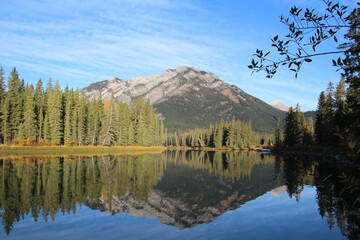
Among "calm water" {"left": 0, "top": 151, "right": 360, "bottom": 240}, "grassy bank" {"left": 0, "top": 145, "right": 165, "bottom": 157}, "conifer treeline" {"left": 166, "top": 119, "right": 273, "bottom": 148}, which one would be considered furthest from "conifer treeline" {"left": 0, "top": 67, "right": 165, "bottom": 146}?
"conifer treeline" {"left": 166, "top": 119, "right": 273, "bottom": 148}

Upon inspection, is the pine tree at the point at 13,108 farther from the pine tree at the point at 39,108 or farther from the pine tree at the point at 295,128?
the pine tree at the point at 295,128

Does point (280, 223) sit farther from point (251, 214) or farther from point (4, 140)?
point (4, 140)

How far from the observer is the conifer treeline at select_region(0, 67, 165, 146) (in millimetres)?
67562

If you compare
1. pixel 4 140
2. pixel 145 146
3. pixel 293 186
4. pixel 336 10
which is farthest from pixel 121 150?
pixel 336 10

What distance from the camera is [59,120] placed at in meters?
72.7

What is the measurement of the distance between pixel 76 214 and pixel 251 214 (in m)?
10.4

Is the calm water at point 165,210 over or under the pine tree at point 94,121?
under

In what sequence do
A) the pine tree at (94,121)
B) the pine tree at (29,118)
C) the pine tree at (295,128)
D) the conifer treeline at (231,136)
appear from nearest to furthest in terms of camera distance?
the pine tree at (29,118)
the pine tree at (94,121)
the pine tree at (295,128)
the conifer treeline at (231,136)

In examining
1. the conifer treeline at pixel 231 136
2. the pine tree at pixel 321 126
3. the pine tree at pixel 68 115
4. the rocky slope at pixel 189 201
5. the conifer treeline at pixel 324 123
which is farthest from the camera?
the conifer treeline at pixel 231 136

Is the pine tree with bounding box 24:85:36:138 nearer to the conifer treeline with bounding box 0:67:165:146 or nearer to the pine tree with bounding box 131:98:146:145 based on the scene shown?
the conifer treeline with bounding box 0:67:165:146

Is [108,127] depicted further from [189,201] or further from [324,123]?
[189,201]

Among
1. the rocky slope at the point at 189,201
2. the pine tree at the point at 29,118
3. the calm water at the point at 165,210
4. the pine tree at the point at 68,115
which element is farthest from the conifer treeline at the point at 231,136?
the calm water at the point at 165,210

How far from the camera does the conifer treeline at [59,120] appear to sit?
222ft

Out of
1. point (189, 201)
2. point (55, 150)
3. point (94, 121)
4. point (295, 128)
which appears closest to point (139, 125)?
point (94, 121)
